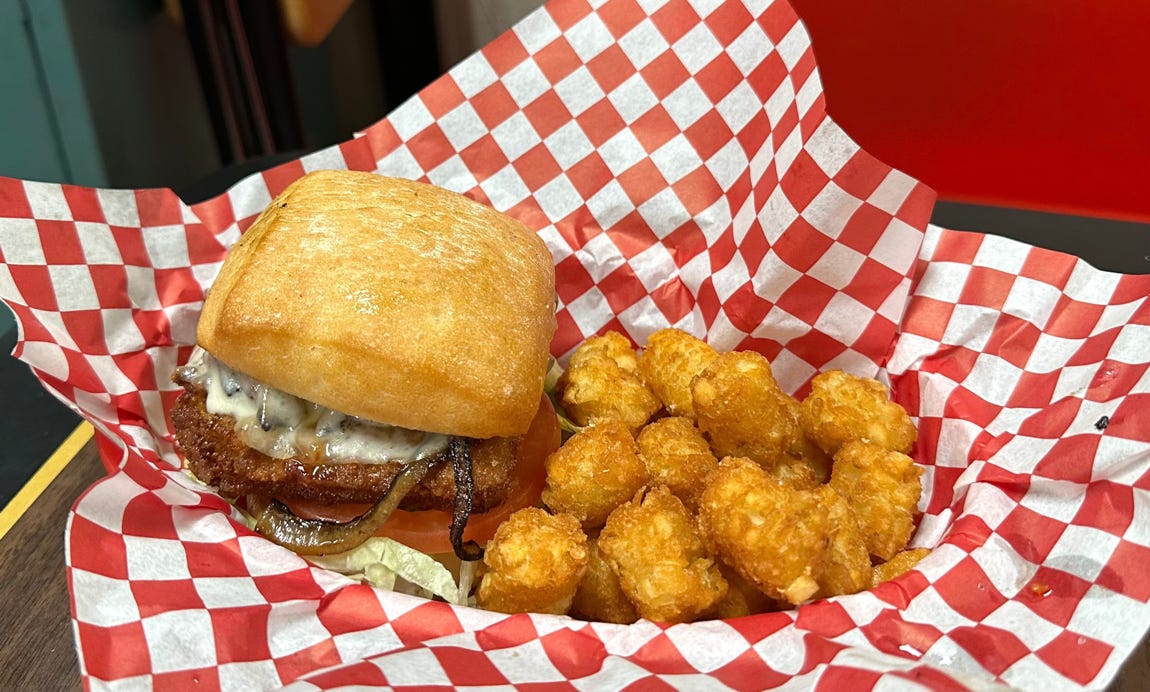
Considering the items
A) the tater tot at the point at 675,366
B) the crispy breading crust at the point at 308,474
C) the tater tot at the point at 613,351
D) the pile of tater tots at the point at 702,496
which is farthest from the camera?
the tater tot at the point at 613,351

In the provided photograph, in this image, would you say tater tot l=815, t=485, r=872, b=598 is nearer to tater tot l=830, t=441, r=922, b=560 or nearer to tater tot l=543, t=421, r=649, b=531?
tater tot l=830, t=441, r=922, b=560

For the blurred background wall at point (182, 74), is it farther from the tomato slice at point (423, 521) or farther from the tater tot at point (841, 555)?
the tater tot at point (841, 555)

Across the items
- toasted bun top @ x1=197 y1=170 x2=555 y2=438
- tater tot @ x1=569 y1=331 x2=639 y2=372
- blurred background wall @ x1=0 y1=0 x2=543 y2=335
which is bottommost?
tater tot @ x1=569 y1=331 x2=639 y2=372

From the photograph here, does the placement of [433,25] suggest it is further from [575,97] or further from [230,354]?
[230,354]

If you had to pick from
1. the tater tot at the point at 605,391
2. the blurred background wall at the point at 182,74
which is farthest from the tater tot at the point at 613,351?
the blurred background wall at the point at 182,74

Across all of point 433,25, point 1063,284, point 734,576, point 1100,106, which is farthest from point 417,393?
point 433,25

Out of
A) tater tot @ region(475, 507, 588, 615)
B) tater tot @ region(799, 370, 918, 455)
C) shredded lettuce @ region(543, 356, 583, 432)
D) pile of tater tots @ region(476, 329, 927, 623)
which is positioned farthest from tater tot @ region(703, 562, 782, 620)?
shredded lettuce @ region(543, 356, 583, 432)
